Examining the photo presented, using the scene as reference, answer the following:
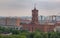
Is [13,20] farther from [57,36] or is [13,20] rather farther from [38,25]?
[57,36]

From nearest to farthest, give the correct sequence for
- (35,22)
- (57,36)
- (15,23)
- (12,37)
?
(12,37) → (57,36) → (35,22) → (15,23)

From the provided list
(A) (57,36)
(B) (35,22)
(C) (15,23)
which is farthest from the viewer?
(C) (15,23)

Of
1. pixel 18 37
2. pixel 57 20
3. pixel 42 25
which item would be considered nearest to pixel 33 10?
pixel 42 25

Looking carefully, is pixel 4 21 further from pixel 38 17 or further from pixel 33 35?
pixel 33 35

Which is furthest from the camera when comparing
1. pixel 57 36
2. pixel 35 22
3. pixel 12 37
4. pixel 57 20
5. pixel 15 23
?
pixel 15 23

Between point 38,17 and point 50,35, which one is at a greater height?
point 38,17

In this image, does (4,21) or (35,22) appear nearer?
(35,22)

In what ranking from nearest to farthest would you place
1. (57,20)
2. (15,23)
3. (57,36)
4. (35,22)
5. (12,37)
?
(12,37) → (57,36) → (35,22) → (57,20) → (15,23)

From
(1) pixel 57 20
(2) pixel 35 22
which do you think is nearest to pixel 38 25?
(2) pixel 35 22

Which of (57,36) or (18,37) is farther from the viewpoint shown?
(57,36)
